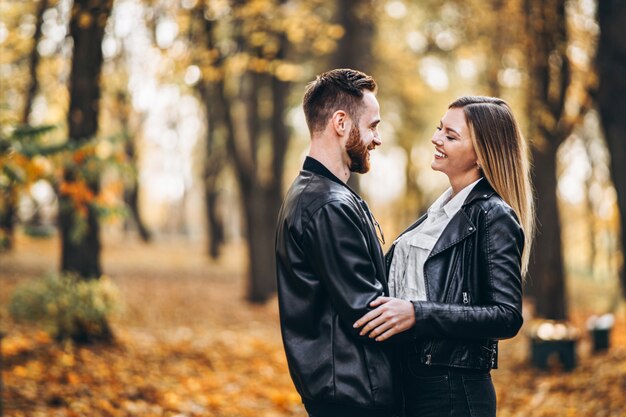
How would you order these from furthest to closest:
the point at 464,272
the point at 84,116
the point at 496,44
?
the point at 496,44 → the point at 84,116 → the point at 464,272

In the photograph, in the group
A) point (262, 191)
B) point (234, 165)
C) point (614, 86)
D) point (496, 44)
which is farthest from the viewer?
point (262, 191)

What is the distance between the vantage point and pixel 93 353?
893cm

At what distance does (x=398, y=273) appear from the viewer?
3135mm

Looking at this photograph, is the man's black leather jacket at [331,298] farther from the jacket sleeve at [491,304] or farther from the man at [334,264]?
the jacket sleeve at [491,304]

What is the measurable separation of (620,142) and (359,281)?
7.21 metres

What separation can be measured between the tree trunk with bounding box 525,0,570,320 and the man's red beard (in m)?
7.82

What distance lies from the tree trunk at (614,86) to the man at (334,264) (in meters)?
6.55

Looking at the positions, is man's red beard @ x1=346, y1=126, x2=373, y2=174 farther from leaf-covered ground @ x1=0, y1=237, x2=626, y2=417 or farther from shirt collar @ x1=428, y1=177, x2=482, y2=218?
leaf-covered ground @ x1=0, y1=237, x2=626, y2=417

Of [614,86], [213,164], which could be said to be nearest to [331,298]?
[614,86]

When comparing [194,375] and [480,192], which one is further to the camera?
[194,375]

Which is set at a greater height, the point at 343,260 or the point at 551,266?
the point at 343,260

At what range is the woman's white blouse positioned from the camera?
302 cm

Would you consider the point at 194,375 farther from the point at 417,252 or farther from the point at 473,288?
the point at 473,288

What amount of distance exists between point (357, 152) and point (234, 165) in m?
13.0
